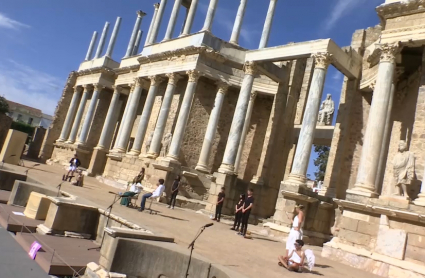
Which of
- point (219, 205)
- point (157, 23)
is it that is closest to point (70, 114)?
point (157, 23)

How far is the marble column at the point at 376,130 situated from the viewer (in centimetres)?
1001

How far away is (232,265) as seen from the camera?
6078 millimetres

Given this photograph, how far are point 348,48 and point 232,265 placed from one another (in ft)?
39.9

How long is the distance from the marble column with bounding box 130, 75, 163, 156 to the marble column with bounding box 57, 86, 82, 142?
12.1 m

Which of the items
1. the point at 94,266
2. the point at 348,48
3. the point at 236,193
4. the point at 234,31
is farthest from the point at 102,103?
the point at 94,266

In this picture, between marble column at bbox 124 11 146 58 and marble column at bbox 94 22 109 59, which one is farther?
marble column at bbox 94 22 109 59

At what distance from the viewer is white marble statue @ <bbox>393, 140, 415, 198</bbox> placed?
30.4 feet

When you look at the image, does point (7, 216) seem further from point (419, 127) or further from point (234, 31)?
point (234, 31)

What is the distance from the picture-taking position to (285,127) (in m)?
17.9

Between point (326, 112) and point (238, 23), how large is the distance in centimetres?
807

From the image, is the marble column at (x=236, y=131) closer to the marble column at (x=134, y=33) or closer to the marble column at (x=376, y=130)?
the marble column at (x=376, y=130)

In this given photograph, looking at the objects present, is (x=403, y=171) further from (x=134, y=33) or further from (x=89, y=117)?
(x=134, y=33)

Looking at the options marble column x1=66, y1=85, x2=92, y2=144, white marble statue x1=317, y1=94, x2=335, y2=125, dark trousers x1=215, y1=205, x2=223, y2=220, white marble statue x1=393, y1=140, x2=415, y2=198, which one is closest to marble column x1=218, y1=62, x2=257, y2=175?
dark trousers x1=215, y1=205, x2=223, y2=220

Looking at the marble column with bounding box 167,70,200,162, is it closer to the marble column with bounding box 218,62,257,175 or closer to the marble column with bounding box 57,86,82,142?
the marble column with bounding box 218,62,257,175
